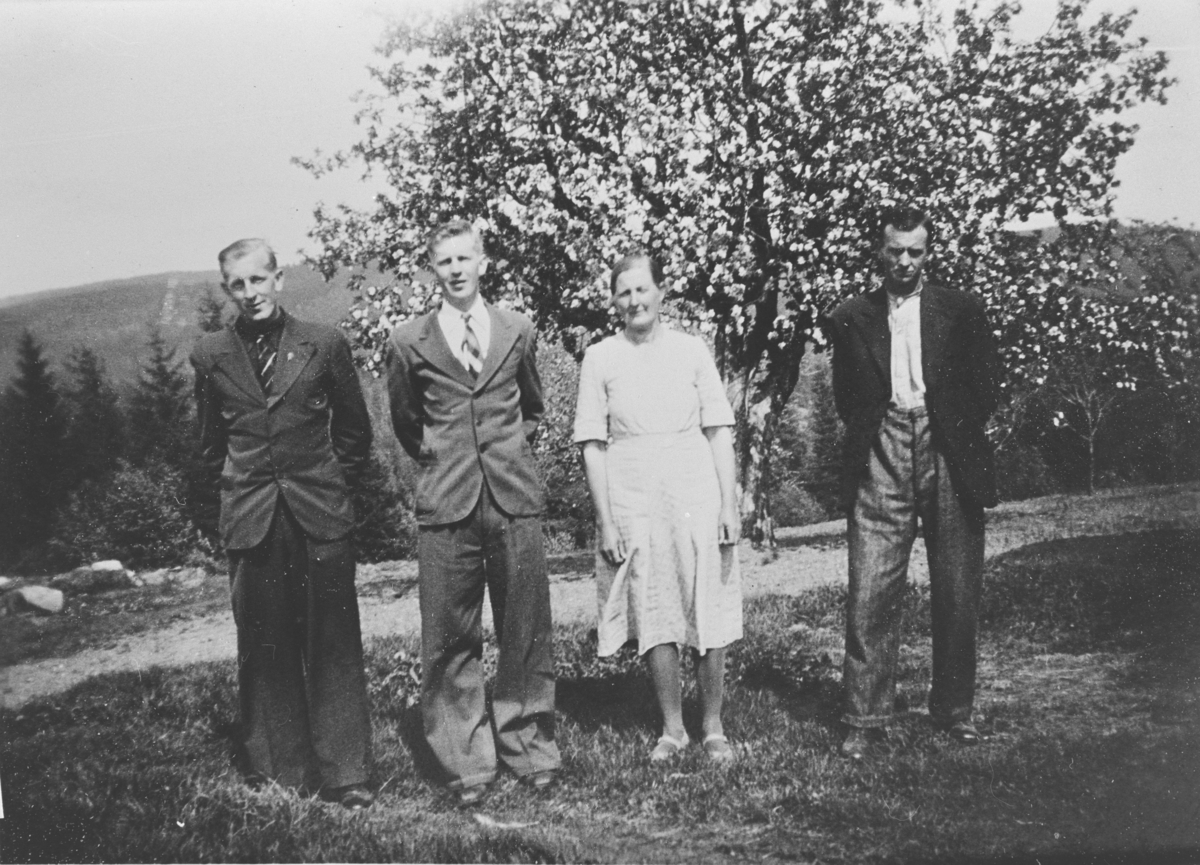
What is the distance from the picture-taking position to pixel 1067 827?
10.7 feet

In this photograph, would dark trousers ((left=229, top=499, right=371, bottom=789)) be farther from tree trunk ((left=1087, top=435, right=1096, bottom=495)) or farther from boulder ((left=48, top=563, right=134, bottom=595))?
tree trunk ((left=1087, top=435, right=1096, bottom=495))

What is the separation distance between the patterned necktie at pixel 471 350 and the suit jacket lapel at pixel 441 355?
0.13 feet

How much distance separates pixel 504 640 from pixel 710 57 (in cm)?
662

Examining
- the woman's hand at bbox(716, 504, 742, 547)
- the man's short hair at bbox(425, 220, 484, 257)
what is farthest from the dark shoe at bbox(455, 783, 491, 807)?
the man's short hair at bbox(425, 220, 484, 257)

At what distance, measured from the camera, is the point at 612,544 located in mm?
3826

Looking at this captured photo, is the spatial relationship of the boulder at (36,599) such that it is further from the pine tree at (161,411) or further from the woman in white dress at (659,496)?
the woman in white dress at (659,496)

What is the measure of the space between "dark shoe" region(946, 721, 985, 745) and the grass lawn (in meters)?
0.07

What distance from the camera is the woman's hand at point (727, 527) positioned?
3.87m

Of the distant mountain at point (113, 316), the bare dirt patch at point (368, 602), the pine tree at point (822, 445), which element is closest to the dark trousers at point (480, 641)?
the distant mountain at point (113, 316)

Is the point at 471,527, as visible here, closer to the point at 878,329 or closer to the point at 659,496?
the point at 659,496

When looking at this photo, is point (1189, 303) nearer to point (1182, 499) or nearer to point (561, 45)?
point (1182, 499)

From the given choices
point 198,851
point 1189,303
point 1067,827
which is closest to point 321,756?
point 198,851

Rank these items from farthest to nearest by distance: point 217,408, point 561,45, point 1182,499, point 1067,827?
1. point 561,45
2. point 1182,499
3. point 217,408
4. point 1067,827

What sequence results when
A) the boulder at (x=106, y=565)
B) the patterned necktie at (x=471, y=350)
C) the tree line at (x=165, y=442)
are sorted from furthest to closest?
the boulder at (x=106, y=565), the tree line at (x=165, y=442), the patterned necktie at (x=471, y=350)
